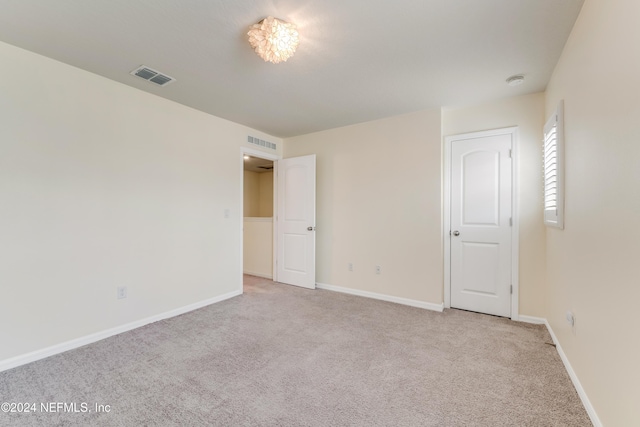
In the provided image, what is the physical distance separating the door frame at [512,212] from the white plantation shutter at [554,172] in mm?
317

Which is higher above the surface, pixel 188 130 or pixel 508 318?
pixel 188 130

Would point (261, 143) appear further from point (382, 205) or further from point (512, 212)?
point (512, 212)

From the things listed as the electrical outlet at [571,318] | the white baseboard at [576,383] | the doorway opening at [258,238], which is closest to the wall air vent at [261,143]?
the doorway opening at [258,238]

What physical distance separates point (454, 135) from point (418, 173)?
0.61 meters

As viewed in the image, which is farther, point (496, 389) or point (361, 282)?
point (361, 282)

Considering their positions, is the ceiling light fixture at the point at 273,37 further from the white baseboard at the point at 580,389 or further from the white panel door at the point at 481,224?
the white baseboard at the point at 580,389

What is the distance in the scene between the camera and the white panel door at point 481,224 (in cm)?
303

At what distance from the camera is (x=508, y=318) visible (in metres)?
3.00

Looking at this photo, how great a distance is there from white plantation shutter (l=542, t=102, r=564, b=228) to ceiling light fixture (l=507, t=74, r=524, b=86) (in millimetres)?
479

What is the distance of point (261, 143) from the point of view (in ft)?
14.0

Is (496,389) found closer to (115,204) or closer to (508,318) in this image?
(508,318)

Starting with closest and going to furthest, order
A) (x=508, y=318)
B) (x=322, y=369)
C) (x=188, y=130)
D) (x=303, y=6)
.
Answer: (x=303, y=6) < (x=322, y=369) < (x=508, y=318) < (x=188, y=130)

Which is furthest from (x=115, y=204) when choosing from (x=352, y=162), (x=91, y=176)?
(x=352, y=162)

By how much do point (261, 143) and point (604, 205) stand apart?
387cm
